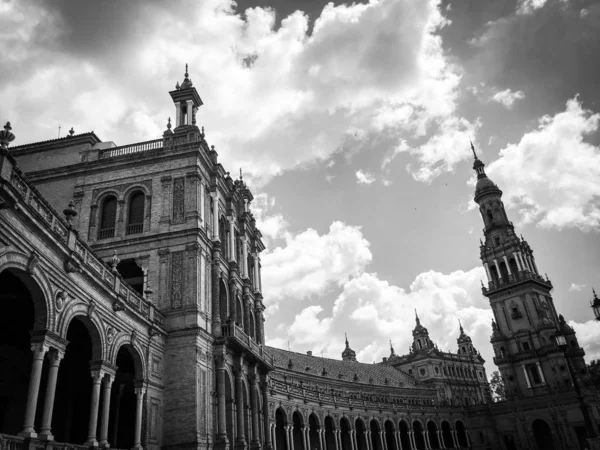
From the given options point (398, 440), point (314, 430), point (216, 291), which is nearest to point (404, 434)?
point (398, 440)

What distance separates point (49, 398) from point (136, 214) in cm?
1596

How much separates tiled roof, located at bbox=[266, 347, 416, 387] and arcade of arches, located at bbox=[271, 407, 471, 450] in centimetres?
1014

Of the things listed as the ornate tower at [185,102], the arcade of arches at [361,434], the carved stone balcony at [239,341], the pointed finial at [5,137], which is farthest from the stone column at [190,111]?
the arcade of arches at [361,434]

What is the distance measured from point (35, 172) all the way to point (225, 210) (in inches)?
487

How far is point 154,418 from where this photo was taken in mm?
22875

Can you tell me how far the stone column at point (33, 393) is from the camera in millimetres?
14023

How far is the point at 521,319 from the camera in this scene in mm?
78000

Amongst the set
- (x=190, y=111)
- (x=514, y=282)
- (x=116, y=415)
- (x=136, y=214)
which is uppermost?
(x=514, y=282)

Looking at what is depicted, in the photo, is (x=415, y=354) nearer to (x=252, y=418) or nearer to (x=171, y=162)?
(x=252, y=418)

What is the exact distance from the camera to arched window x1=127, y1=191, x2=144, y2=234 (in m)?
29.4

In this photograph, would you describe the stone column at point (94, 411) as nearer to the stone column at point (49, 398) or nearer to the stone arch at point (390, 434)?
the stone column at point (49, 398)

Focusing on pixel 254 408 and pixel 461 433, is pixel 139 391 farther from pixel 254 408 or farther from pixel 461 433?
pixel 461 433

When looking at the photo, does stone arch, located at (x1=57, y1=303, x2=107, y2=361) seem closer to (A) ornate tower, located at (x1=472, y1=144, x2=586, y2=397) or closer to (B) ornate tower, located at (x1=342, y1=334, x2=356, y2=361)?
(A) ornate tower, located at (x1=472, y1=144, x2=586, y2=397)

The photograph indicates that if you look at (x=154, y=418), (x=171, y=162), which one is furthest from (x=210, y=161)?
(x=154, y=418)
